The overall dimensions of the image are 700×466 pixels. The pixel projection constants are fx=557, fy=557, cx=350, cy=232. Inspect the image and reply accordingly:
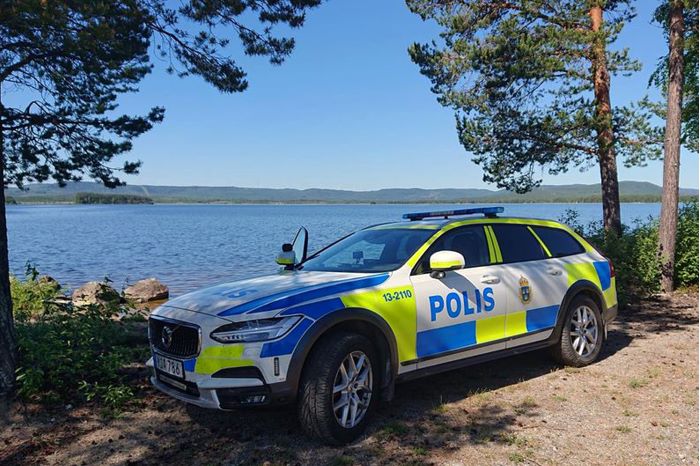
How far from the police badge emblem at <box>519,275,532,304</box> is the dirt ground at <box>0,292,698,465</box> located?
0.91 meters

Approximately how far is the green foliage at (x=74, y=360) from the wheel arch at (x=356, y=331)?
2197 millimetres

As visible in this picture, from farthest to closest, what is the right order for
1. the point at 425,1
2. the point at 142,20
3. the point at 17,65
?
1. the point at 425,1
2. the point at 142,20
3. the point at 17,65

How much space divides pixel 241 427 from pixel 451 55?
1091cm

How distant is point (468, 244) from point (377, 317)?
5.28ft

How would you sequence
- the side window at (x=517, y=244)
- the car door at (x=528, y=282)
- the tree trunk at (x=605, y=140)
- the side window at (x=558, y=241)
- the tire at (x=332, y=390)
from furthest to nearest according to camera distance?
1. the tree trunk at (x=605, y=140)
2. the side window at (x=558, y=241)
3. the side window at (x=517, y=244)
4. the car door at (x=528, y=282)
5. the tire at (x=332, y=390)

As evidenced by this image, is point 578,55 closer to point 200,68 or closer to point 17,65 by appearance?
point 200,68

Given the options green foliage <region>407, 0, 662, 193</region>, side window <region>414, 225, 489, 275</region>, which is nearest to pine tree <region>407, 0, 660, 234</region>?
green foliage <region>407, 0, 662, 193</region>

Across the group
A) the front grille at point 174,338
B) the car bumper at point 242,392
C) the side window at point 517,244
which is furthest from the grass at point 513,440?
the front grille at point 174,338

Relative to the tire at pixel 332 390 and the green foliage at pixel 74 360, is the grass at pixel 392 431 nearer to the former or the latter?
the tire at pixel 332 390

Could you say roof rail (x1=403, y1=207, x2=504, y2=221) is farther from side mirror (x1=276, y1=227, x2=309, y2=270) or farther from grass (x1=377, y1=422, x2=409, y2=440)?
grass (x1=377, y1=422, x2=409, y2=440)

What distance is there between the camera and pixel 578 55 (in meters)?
12.2

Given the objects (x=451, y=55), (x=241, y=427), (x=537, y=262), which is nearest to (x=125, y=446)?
(x=241, y=427)

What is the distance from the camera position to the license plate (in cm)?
424

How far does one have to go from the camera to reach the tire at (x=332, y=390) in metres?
4.11
